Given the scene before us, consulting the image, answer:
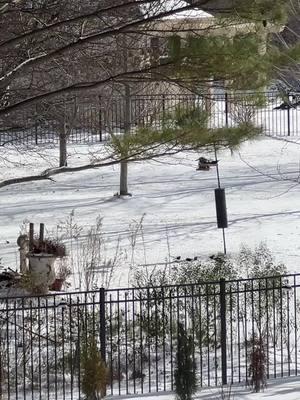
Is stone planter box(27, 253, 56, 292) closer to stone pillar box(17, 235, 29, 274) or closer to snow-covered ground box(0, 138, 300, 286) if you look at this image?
stone pillar box(17, 235, 29, 274)

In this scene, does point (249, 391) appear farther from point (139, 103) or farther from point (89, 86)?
point (139, 103)

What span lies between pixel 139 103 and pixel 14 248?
36.2ft

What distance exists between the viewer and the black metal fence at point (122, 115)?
12.4 metres

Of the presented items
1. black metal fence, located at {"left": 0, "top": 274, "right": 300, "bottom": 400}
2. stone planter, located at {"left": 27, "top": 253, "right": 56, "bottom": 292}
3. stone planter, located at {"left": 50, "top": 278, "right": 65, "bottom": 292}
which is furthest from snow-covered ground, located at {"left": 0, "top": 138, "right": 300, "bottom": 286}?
black metal fence, located at {"left": 0, "top": 274, "right": 300, "bottom": 400}

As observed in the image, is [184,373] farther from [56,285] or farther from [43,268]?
[56,285]

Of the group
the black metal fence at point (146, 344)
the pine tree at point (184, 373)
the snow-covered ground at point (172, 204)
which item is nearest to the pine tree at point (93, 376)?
the black metal fence at point (146, 344)

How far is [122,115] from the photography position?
104 feet

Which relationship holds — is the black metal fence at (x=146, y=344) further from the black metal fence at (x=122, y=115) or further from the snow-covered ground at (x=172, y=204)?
the snow-covered ground at (x=172, y=204)

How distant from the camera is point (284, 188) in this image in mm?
23578

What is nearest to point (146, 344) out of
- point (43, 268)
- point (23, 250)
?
point (43, 268)

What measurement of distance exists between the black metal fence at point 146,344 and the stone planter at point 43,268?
3.49 ft

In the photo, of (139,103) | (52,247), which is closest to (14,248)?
(52,247)

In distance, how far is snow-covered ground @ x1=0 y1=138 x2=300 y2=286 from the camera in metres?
17.4

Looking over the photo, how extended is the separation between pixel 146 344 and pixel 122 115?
20416 millimetres
